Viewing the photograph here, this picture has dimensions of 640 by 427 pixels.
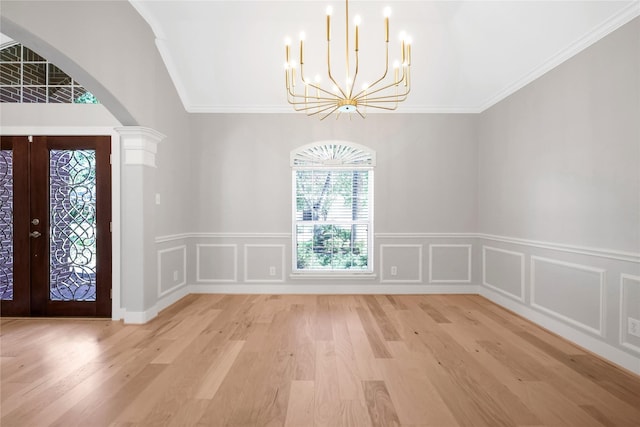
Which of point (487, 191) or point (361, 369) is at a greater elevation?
point (487, 191)

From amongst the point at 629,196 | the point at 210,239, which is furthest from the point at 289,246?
the point at 629,196

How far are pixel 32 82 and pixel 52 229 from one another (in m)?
1.85

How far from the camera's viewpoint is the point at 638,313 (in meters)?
2.49

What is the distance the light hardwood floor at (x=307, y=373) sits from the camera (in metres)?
1.94

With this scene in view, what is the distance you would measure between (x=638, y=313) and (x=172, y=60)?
219 inches

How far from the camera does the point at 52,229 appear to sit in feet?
12.3

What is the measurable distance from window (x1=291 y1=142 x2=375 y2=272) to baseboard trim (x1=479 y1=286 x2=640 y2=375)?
1937 millimetres

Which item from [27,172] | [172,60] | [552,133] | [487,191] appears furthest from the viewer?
[487,191]

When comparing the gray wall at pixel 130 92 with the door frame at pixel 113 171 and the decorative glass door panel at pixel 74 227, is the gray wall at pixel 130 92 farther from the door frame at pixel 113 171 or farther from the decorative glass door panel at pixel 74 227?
the decorative glass door panel at pixel 74 227

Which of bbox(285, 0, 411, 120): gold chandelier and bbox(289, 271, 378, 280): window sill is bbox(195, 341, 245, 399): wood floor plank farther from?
bbox(285, 0, 411, 120): gold chandelier

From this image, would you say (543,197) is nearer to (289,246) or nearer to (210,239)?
(289,246)

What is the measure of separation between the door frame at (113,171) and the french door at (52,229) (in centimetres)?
7

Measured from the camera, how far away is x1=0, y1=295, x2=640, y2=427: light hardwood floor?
1942 mm

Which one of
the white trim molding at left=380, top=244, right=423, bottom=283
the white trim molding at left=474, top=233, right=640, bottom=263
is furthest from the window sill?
the white trim molding at left=474, top=233, right=640, bottom=263
